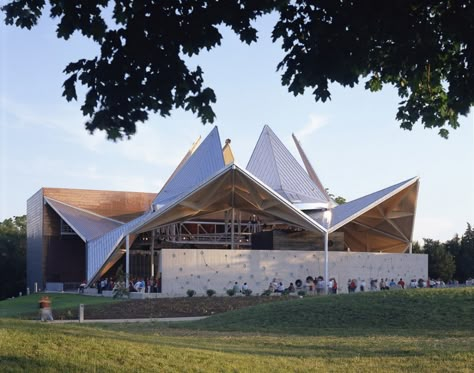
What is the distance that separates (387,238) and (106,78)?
51.4 m

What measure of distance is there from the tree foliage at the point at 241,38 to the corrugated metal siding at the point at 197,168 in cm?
3913

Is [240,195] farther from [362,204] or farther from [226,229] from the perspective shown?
[362,204]

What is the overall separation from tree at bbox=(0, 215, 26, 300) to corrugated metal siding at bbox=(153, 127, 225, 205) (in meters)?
22.5

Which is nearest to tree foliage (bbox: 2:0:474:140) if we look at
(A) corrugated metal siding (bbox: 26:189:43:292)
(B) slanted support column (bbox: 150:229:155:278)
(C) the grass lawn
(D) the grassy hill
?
(D) the grassy hill

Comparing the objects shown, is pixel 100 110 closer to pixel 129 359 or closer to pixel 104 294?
pixel 129 359

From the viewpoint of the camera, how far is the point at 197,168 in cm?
4988

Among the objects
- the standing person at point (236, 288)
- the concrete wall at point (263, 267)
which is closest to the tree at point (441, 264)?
the concrete wall at point (263, 267)

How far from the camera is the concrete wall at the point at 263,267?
1571 inches

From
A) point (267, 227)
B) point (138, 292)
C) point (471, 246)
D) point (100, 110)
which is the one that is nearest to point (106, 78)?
point (100, 110)

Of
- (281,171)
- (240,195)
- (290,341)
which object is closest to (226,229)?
(240,195)

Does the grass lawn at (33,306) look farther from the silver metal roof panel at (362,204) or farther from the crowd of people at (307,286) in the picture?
the silver metal roof panel at (362,204)

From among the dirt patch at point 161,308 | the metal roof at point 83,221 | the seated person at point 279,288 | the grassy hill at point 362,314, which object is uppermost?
the metal roof at point 83,221

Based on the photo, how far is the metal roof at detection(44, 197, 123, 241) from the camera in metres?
52.9

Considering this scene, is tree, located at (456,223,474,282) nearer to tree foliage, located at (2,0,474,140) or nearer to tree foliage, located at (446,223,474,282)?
tree foliage, located at (446,223,474,282)
